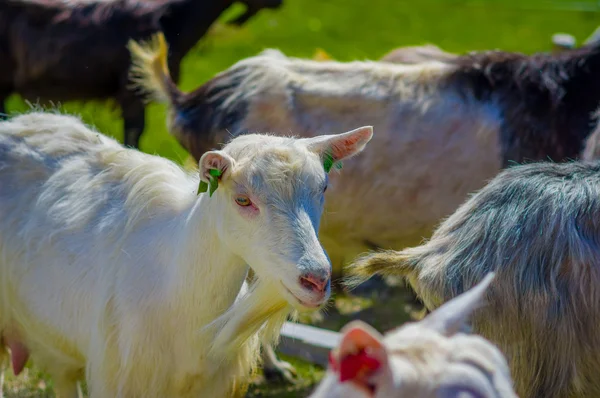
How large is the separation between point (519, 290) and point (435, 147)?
246cm

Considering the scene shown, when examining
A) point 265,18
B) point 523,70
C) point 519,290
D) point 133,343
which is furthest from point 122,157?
point 265,18

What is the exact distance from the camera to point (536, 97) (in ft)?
20.8

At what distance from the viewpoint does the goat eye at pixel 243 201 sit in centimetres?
381

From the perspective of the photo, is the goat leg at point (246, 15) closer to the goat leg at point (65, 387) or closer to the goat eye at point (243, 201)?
the goat leg at point (65, 387)

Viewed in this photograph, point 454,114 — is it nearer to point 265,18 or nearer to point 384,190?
point 384,190

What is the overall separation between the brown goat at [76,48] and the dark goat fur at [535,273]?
15.0 feet

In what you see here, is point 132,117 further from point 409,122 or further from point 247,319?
point 247,319

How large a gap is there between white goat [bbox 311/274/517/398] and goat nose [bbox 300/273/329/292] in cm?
77

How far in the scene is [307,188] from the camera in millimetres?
3830

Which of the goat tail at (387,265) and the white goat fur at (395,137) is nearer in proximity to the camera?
the goat tail at (387,265)

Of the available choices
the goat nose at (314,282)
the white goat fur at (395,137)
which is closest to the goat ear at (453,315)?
the goat nose at (314,282)

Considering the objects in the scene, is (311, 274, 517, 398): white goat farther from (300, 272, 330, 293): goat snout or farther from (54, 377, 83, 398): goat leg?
(54, 377, 83, 398): goat leg

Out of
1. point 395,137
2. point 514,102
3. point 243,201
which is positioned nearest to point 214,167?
point 243,201

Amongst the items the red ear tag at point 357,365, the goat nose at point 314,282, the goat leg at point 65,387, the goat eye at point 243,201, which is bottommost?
the goat leg at point 65,387
